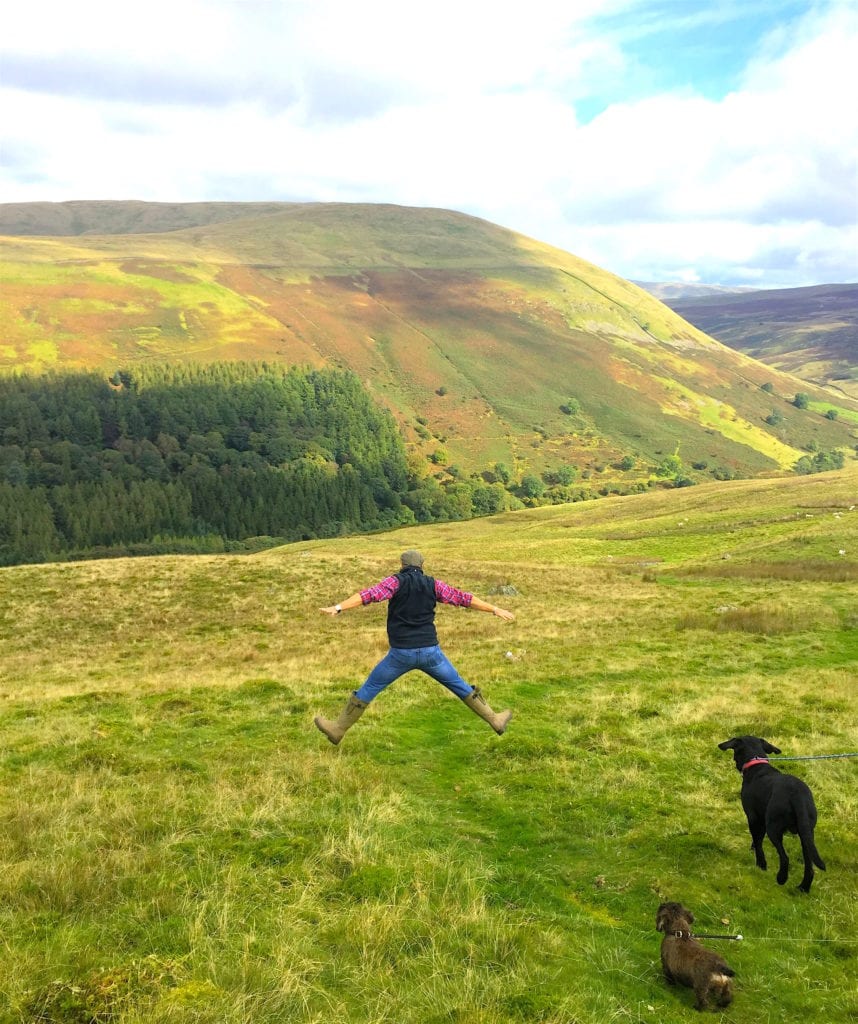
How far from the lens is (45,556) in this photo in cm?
14638

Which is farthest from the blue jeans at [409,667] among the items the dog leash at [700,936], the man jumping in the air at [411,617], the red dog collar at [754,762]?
the dog leash at [700,936]

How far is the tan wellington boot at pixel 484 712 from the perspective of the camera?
10477 millimetres

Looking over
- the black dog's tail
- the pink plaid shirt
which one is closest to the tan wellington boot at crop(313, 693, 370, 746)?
the pink plaid shirt

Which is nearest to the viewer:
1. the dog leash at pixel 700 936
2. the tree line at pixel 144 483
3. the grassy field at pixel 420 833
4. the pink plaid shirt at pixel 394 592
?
the grassy field at pixel 420 833

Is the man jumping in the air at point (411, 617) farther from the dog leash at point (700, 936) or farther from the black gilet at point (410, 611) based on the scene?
the dog leash at point (700, 936)

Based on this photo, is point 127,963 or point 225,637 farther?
point 225,637

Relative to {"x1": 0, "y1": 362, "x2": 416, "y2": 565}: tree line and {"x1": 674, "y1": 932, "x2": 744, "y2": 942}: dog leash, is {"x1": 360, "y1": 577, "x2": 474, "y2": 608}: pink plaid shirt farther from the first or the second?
{"x1": 0, "y1": 362, "x2": 416, "y2": 565}: tree line

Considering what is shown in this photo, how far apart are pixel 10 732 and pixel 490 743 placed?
1062 centimetres

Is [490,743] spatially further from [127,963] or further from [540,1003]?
[127,963]

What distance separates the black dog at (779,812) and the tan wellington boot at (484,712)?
3.74 m

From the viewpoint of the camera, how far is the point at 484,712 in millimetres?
10648

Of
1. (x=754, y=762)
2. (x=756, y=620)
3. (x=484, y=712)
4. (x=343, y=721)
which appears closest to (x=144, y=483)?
(x=756, y=620)

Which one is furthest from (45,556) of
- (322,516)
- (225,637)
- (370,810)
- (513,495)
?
(370,810)

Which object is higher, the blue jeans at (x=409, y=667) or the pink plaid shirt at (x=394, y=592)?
the pink plaid shirt at (x=394, y=592)
